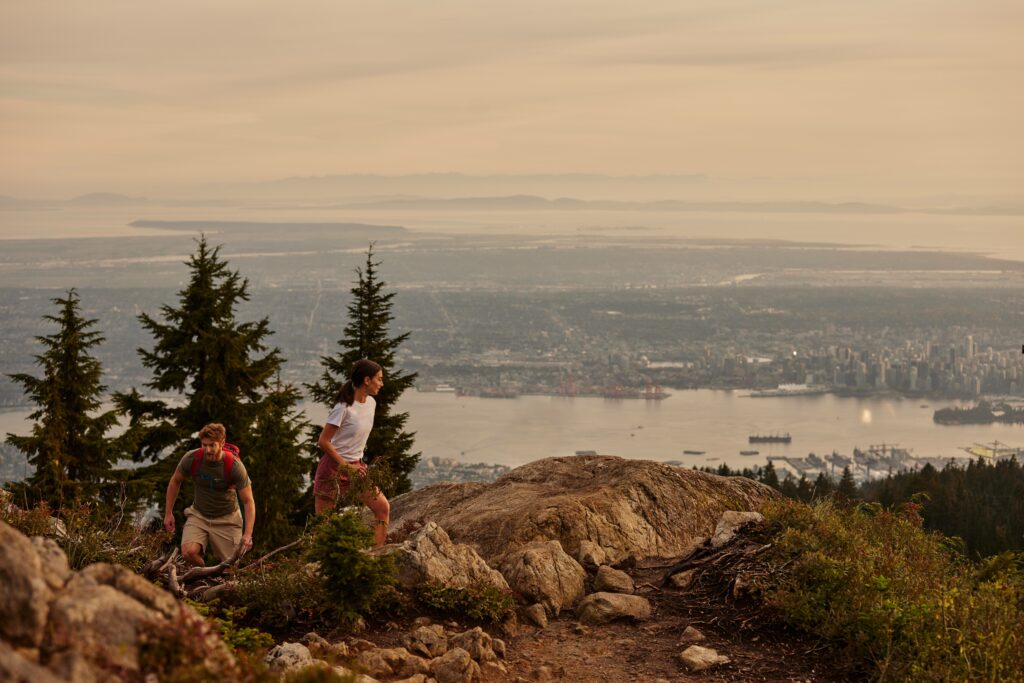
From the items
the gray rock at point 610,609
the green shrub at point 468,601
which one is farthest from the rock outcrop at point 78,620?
the gray rock at point 610,609

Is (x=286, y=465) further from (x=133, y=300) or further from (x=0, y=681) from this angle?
(x=133, y=300)

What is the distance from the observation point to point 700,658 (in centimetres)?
712

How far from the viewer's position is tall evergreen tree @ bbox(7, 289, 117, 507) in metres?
20.6

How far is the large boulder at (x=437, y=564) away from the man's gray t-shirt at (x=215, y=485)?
1440mm

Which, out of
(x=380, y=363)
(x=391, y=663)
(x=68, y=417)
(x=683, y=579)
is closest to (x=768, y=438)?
(x=380, y=363)

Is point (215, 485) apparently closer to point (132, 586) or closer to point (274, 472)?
point (132, 586)

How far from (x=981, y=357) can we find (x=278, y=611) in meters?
141

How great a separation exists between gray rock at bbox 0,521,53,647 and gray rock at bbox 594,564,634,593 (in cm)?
614

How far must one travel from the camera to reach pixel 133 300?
499ft

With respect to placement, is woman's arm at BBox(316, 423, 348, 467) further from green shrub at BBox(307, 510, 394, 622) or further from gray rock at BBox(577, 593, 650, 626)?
gray rock at BBox(577, 593, 650, 626)

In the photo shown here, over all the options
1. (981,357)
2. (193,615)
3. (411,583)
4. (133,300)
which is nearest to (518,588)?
(411,583)

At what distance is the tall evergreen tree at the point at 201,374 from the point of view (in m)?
23.2

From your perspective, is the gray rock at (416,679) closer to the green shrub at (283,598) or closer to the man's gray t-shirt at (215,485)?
the green shrub at (283,598)

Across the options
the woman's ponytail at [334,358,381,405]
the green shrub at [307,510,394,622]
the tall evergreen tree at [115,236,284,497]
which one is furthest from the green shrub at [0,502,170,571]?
the tall evergreen tree at [115,236,284,497]
